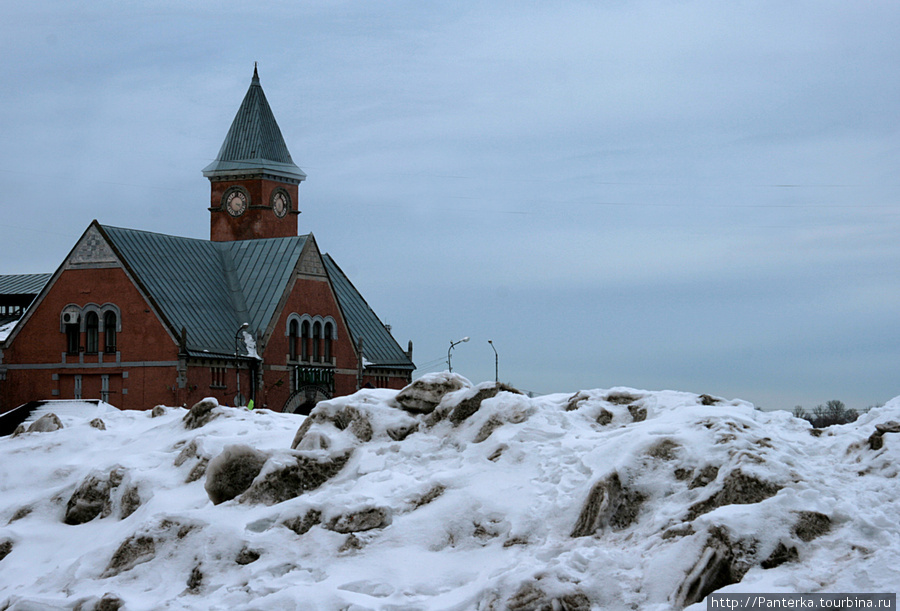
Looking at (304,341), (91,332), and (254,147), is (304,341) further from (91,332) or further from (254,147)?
(254,147)

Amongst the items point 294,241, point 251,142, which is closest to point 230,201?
point 251,142

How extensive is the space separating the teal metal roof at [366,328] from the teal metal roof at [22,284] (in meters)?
17.3

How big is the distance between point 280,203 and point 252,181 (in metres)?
→ 2.39

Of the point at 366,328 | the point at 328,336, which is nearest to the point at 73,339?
the point at 328,336

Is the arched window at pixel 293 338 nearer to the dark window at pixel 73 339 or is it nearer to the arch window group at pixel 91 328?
the arch window group at pixel 91 328

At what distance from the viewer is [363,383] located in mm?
62625

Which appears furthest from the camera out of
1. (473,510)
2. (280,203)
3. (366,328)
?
(280,203)

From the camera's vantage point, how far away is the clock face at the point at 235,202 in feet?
232

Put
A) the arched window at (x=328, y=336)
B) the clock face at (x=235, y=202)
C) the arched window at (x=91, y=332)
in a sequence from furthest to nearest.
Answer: the clock face at (x=235, y=202) → the arched window at (x=328, y=336) → the arched window at (x=91, y=332)

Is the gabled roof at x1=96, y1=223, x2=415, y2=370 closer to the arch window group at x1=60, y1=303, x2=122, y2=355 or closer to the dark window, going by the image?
the arch window group at x1=60, y1=303, x2=122, y2=355

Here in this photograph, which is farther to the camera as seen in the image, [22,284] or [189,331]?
[22,284]

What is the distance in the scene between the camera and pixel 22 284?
221 feet

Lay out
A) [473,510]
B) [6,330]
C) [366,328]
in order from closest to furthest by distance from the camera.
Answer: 1. [473,510]
2. [6,330]
3. [366,328]

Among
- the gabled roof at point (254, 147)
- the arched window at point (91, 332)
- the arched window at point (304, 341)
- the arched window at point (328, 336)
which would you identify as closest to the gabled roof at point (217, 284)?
the arched window at point (328, 336)
